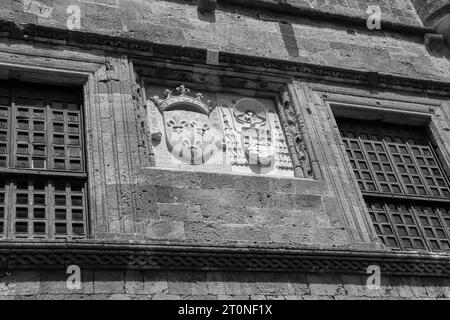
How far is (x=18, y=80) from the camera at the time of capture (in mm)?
7781

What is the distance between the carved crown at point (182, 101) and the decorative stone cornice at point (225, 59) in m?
0.41

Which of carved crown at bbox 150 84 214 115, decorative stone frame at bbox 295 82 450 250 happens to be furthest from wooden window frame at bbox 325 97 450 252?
carved crown at bbox 150 84 214 115

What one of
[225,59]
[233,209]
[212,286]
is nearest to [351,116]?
[225,59]

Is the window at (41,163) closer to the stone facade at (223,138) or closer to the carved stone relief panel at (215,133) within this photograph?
the stone facade at (223,138)

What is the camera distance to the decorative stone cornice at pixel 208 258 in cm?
591

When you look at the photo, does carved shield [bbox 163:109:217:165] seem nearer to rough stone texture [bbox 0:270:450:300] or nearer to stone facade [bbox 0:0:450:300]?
stone facade [bbox 0:0:450:300]

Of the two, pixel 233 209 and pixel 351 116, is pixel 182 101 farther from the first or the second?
pixel 351 116

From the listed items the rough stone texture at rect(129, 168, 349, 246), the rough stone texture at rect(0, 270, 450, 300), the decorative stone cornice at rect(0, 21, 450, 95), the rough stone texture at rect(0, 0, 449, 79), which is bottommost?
the rough stone texture at rect(0, 270, 450, 300)

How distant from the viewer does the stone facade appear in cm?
632

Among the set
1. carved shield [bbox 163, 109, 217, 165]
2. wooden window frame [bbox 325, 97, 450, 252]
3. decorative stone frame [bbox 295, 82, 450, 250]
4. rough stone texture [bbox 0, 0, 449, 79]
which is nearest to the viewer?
carved shield [bbox 163, 109, 217, 165]

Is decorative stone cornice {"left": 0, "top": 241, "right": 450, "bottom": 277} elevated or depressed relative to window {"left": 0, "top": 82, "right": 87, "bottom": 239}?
depressed

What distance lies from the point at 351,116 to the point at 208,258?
3.60 metres

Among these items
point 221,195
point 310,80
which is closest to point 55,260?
point 221,195

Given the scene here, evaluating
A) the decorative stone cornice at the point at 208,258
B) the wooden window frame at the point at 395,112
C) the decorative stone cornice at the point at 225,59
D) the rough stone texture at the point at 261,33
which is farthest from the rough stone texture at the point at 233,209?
the rough stone texture at the point at 261,33
